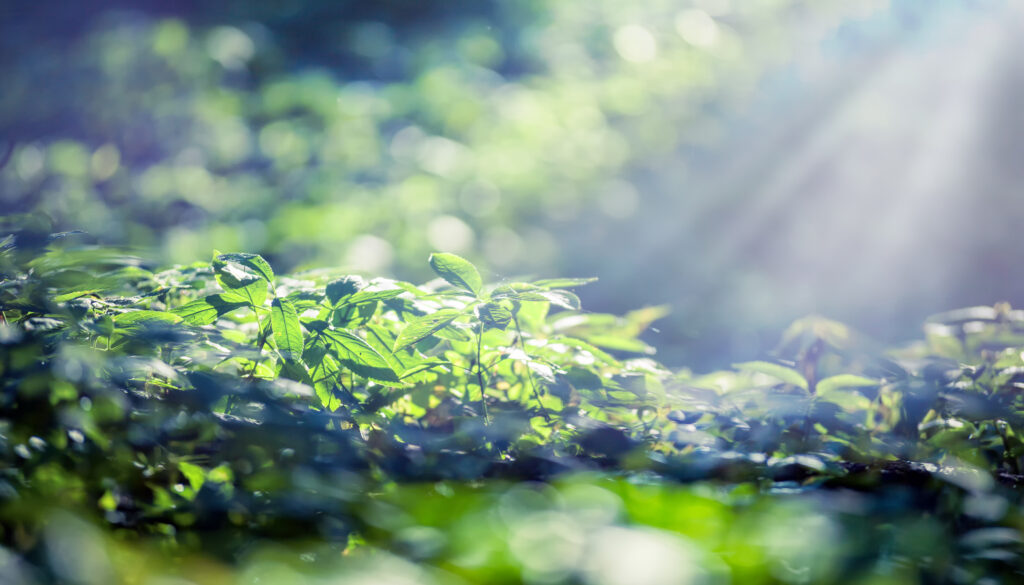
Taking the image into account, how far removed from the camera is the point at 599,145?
257 inches

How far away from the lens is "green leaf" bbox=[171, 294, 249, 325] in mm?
1246

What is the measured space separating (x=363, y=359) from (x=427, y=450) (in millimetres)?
192

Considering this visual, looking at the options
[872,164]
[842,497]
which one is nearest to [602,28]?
[872,164]

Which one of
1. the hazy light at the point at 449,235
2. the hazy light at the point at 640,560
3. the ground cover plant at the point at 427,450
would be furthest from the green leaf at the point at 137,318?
the hazy light at the point at 449,235

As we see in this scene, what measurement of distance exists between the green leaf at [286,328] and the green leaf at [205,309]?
0.26ft

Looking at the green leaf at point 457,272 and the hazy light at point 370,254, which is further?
the hazy light at point 370,254

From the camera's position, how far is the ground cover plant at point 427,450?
2.24 ft

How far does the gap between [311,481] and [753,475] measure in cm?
75

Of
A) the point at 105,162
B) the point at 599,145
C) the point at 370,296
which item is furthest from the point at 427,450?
the point at 599,145

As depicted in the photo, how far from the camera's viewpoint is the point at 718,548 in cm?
69

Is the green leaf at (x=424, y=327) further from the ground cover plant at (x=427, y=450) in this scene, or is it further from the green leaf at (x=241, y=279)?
the green leaf at (x=241, y=279)

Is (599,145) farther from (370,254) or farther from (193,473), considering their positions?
(193,473)

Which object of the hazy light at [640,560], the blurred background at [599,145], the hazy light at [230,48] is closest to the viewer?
the hazy light at [640,560]

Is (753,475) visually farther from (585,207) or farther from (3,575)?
(585,207)
